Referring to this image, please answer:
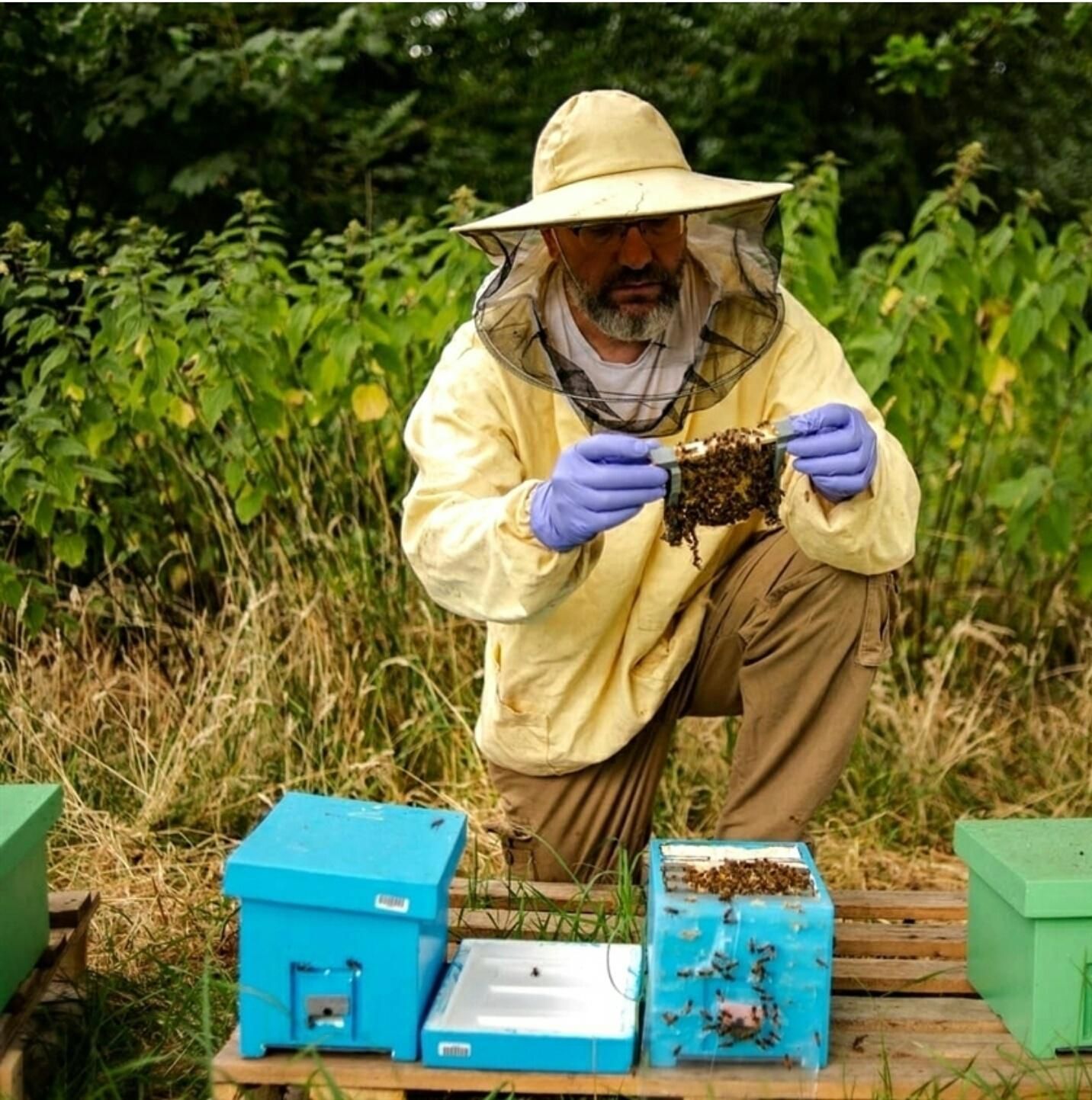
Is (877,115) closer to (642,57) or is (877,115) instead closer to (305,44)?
(642,57)

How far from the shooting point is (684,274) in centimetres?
279

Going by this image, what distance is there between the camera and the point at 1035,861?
2.15 metres

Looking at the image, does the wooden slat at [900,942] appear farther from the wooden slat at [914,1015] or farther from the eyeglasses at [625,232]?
the eyeglasses at [625,232]

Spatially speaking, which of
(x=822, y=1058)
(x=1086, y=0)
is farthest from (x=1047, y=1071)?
(x=1086, y=0)

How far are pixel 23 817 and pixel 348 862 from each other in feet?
1.80

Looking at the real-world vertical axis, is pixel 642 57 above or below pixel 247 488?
above

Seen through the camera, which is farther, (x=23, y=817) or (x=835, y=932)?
Result: (x=835, y=932)

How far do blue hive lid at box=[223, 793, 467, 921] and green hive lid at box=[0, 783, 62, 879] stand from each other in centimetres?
35

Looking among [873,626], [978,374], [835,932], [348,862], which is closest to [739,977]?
[348,862]

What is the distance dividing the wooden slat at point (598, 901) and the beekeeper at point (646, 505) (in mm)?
111

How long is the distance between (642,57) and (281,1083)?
21.8 feet

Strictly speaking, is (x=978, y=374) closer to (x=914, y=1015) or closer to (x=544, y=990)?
(x=914, y=1015)

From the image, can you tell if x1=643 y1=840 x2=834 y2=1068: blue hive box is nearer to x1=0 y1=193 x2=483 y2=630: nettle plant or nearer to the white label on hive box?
the white label on hive box

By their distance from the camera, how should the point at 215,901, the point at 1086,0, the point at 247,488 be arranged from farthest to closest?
the point at 1086,0
the point at 247,488
the point at 215,901
